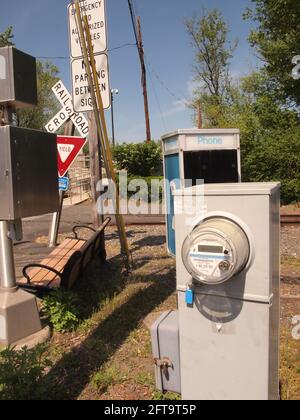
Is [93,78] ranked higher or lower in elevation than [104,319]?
higher

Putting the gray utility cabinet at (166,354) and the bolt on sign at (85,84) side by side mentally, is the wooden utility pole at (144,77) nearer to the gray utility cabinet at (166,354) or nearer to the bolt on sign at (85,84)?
the bolt on sign at (85,84)

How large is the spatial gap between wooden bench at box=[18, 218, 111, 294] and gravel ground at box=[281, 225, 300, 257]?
3177 mm

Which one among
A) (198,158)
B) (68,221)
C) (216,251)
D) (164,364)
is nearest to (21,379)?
(164,364)

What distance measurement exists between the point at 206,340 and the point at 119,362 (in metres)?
1.32

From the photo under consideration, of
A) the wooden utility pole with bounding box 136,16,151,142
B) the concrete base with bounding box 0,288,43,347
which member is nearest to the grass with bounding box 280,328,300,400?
the concrete base with bounding box 0,288,43,347

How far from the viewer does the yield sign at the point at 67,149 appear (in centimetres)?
704

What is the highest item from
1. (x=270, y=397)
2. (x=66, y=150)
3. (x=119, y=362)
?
(x=66, y=150)

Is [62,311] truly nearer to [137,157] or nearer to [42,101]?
[137,157]

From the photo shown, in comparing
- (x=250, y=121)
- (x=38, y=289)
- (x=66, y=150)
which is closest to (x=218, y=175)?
(x=66, y=150)

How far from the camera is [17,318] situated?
369cm

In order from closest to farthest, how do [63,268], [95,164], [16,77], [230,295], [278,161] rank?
[230,295], [16,77], [63,268], [95,164], [278,161]

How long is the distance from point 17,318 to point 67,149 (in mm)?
3969

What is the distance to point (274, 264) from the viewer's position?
7.88ft

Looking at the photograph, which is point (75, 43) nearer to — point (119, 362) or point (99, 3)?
point (99, 3)
